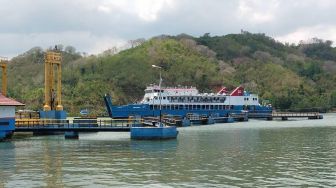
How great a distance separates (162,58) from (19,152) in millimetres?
150296

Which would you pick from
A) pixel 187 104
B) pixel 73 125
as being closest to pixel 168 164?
pixel 73 125

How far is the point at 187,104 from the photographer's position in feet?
356

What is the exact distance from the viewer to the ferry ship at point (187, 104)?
100688 millimetres

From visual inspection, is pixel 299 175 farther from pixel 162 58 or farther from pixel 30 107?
pixel 162 58

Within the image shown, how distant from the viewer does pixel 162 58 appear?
7485 inches

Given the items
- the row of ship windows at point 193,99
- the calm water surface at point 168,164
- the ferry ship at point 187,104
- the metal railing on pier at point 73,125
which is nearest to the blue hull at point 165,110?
the ferry ship at point 187,104

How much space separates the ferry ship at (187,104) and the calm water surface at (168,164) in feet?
168

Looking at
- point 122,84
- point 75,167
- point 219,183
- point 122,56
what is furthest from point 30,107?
point 219,183

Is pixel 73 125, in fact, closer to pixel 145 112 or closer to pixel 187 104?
pixel 145 112

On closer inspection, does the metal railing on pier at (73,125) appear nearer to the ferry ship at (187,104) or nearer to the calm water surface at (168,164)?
the calm water surface at (168,164)

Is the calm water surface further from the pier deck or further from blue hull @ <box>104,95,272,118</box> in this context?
blue hull @ <box>104,95,272,118</box>

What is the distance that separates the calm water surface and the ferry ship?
2019 inches

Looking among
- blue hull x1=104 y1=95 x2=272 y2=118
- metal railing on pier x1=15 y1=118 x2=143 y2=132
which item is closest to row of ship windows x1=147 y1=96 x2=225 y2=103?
blue hull x1=104 y1=95 x2=272 y2=118

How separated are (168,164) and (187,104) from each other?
75.7 meters
